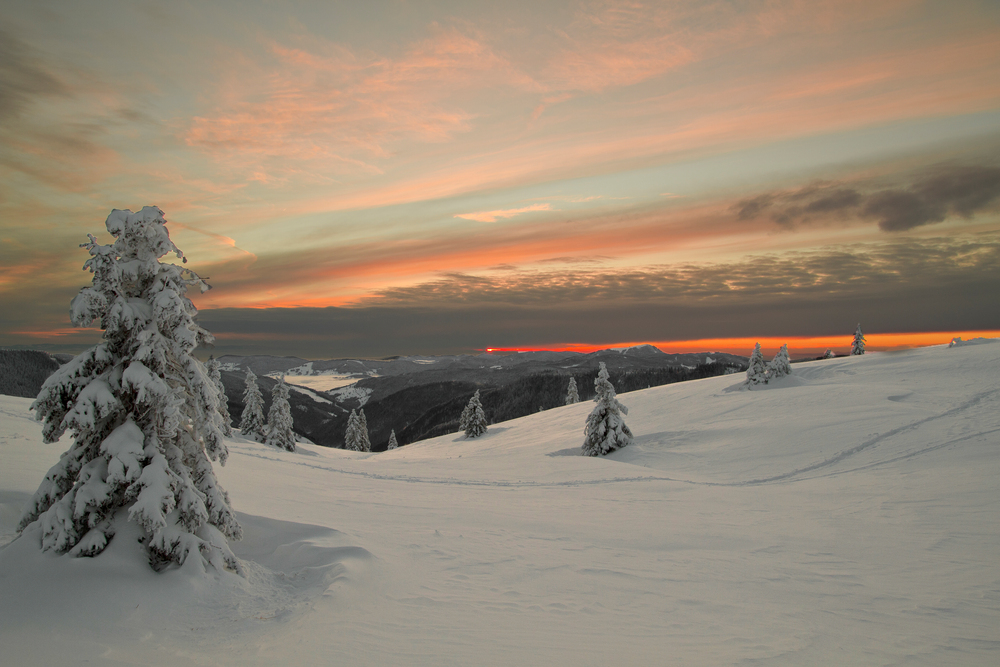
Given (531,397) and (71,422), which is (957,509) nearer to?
(71,422)

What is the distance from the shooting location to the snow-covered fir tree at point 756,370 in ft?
142

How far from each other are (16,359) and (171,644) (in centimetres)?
14956

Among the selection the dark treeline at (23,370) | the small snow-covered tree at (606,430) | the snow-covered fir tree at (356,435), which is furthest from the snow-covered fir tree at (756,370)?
the dark treeline at (23,370)

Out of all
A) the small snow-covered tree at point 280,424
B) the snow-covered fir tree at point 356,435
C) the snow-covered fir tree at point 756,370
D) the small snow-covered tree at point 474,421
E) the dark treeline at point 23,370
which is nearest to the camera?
the snow-covered fir tree at point 756,370

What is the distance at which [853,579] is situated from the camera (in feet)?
32.4

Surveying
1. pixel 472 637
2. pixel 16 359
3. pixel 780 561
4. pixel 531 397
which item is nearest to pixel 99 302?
pixel 472 637

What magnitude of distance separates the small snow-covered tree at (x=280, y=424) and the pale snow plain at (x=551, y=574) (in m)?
27.7

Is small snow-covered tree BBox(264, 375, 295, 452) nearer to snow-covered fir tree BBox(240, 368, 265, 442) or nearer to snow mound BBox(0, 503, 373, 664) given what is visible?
snow-covered fir tree BBox(240, 368, 265, 442)

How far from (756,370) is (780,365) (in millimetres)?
2464

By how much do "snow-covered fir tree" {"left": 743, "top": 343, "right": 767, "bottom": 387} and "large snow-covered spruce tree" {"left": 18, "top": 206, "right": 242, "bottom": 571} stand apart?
44.6 metres

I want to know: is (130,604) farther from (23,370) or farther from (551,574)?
(23,370)

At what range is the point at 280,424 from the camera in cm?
4816

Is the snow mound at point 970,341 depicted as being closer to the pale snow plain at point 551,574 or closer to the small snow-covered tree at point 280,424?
the pale snow plain at point 551,574

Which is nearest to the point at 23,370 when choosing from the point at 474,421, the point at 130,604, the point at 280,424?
the point at 280,424
